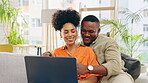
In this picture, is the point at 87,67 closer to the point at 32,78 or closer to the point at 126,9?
the point at 32,78

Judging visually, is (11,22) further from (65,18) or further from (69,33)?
(69,33)

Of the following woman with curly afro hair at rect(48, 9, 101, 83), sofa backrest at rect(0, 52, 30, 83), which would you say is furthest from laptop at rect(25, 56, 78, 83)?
woman with curly afro hair at rect(48, 9, 101, 83)

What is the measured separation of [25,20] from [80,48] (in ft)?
13.7

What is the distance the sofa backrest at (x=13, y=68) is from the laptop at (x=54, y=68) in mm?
130

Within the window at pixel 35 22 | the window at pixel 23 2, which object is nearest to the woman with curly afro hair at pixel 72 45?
the window at pixel 35 22

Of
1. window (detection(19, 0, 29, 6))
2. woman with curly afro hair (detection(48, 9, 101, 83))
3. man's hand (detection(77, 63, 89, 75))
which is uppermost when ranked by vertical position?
window (detection(19, 0, 29, 6))

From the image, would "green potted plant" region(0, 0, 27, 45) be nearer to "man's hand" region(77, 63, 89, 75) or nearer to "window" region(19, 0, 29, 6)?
"window" region(19, 0, 29, 6)

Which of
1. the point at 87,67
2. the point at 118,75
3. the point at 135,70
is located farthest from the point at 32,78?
the point at 135,70

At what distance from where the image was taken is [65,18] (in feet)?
4.94

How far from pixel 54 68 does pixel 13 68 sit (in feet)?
0.99

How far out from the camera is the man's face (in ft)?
5.32

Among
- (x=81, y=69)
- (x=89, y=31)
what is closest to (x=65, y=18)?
(x=89, y=31)

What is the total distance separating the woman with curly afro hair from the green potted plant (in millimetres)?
3387

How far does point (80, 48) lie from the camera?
4.93ft
